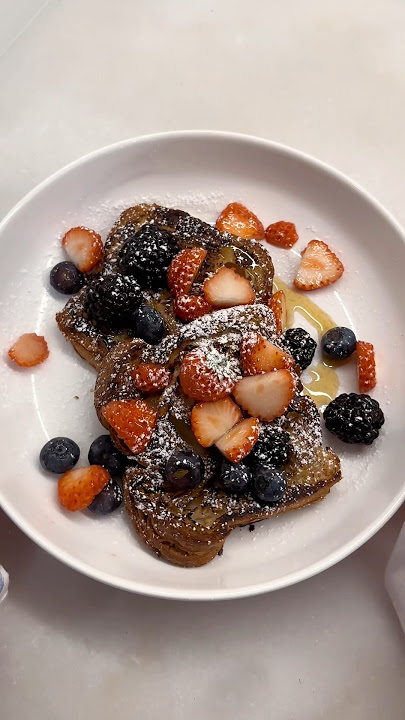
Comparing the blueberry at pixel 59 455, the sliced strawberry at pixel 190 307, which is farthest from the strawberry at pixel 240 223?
the blueberry at pixel 59 455

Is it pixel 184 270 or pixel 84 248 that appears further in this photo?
pixel 84 248

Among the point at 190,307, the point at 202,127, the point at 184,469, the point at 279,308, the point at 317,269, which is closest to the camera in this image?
the point at 184,469

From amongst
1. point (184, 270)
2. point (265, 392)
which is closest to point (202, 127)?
point (184, 270)

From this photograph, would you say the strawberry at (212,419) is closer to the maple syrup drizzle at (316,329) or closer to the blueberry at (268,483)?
the blueberry at (268,483)

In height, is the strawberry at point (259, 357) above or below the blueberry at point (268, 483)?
above

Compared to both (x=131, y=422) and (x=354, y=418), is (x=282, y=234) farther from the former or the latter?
(x=131, y=422)

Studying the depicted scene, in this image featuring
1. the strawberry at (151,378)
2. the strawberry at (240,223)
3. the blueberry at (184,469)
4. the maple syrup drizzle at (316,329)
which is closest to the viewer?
the blueberry at (184,469)

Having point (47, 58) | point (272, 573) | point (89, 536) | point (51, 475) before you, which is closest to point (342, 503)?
point (272, 573)
